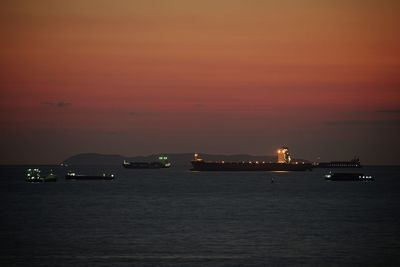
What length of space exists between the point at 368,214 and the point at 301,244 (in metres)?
38.0

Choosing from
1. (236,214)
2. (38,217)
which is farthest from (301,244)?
(38,217)

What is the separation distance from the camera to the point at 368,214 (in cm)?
10712

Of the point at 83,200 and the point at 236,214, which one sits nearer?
the point at 236,214

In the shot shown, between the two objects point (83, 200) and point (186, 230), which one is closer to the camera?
point (186, 230)

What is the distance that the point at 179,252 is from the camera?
65.9 metres

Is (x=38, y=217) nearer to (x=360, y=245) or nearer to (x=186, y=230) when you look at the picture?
(x=186, y=230)

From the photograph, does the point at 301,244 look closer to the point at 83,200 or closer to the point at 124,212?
the point at 124,212

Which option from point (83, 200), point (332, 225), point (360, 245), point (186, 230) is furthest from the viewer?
point (83, 200)

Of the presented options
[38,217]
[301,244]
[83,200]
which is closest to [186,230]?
[301,244]

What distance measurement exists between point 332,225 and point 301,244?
63.7 ft

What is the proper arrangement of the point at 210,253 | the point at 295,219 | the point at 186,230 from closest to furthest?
the point at 210,253 → the point at 186,230 → the point at 295,219

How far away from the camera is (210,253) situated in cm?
6500

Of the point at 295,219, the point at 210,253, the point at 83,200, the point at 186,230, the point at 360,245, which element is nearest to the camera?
the point at 210,253

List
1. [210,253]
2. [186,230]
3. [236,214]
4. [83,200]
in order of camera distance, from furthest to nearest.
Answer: [83,200] < [236,214] < [186,230] < [210,253]
